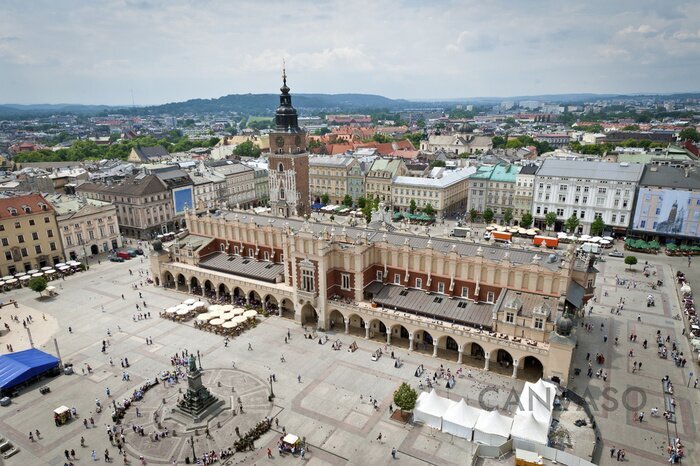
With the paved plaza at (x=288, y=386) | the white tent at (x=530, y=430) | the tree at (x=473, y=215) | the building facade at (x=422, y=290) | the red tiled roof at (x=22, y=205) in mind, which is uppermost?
the red tiled roof at (x=22, y=205)

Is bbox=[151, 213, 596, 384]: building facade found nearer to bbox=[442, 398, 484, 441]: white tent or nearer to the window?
the window

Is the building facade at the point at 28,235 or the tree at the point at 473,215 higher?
the building facade at the point at 28,235

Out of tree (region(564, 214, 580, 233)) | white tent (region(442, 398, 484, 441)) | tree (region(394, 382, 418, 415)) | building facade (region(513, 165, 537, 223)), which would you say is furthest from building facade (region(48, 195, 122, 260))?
tree (region(564, 214, 580, 233))

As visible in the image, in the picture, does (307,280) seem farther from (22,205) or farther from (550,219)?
(550,219)

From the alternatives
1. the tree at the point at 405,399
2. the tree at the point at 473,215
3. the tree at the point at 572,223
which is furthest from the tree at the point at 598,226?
the tree at the point at 405,399

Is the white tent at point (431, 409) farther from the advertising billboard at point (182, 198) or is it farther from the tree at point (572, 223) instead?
the advertising billboard at point (182, 198)

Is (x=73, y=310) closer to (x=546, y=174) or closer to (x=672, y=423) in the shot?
(x=672, y=423)

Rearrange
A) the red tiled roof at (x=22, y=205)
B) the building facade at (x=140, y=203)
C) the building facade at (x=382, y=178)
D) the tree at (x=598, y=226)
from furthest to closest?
the building facade at (x=382, y=178)
the building facade at (x=140, y=203)
the tree at (x=598, y=226)
the red tiled roof at (x=22, y=205)

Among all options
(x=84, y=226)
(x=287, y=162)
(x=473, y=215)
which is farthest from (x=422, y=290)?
(x=84, y=226)
